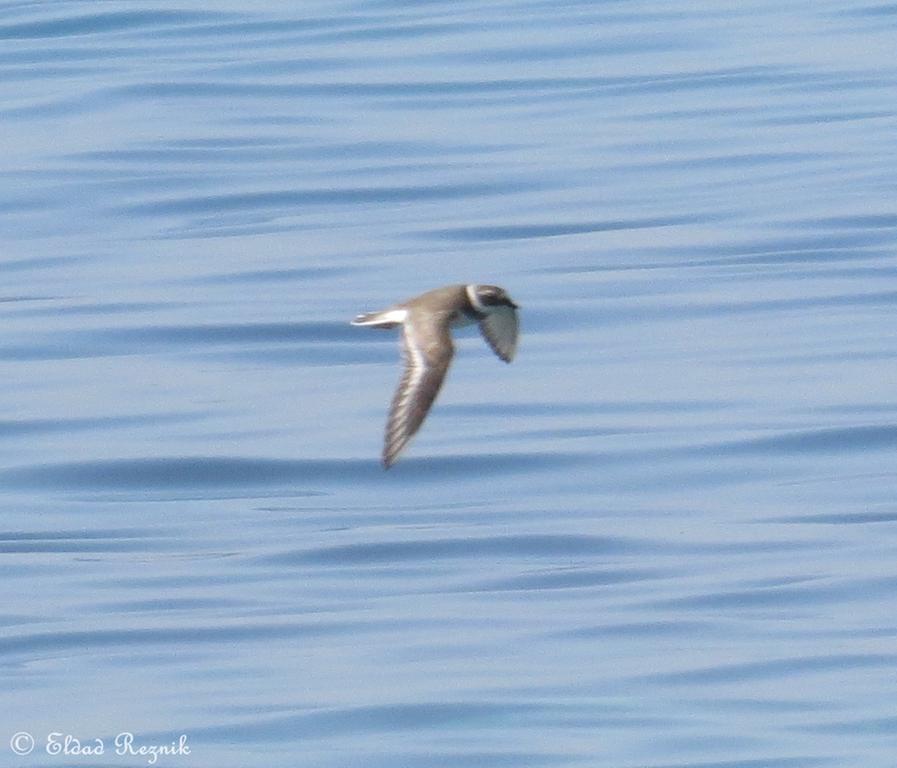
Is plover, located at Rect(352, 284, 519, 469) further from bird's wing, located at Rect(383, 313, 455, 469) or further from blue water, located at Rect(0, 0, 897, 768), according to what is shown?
blue water, located at Rect(0, 0, 897, 768)

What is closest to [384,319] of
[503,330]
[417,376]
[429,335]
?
[429,335]

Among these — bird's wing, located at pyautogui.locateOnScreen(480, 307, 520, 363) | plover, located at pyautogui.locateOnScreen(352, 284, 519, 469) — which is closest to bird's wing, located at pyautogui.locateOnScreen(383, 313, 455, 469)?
plover, located at pyautogui.locateOnScreen(352, 284, 519, 469)

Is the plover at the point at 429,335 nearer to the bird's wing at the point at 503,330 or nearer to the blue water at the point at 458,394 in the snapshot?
the bird's wing at the point at 503,330

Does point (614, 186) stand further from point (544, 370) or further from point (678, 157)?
point (544, 370)

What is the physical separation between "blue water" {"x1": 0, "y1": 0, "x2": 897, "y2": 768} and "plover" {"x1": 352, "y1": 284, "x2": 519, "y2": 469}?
1.54 meters

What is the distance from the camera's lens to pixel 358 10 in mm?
29531

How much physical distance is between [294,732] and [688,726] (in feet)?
4.63

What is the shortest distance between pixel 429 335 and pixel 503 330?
3.15 feet

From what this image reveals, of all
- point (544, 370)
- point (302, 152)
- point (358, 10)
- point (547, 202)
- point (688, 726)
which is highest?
point (358, 10)

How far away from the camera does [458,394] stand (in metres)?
17.3

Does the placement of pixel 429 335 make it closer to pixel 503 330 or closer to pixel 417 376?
pixel 417 376

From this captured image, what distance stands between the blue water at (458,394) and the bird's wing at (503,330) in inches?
56.6

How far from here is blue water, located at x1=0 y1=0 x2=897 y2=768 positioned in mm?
11992

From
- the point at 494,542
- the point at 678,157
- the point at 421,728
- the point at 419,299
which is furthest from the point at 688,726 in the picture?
the point at 678,157
